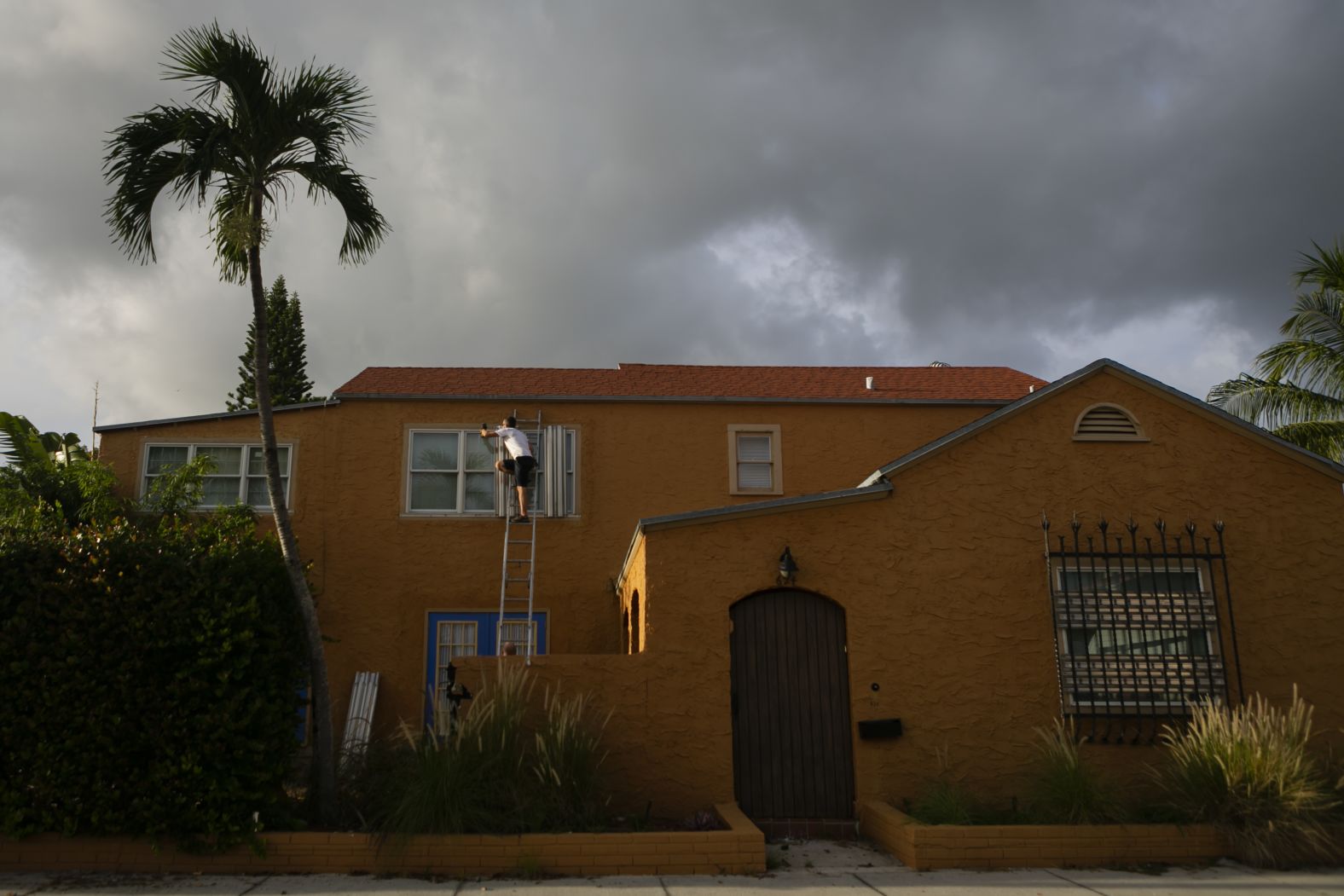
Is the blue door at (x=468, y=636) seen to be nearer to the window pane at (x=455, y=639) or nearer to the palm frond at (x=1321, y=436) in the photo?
the window pane at (x=455, y=639)

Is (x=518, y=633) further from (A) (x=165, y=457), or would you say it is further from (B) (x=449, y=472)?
(A) (x=165, y=457)

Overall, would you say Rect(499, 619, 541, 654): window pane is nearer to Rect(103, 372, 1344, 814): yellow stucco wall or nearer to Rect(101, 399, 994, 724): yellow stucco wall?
Rect(101, 399, 994, 724): yellow stucco wall

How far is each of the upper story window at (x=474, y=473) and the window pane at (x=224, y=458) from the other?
2768 mm

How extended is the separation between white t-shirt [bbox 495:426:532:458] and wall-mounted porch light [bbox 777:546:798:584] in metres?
5.56

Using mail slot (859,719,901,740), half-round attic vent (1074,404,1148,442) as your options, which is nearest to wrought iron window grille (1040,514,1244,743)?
half-round attic vent (1074,404,1148,442)

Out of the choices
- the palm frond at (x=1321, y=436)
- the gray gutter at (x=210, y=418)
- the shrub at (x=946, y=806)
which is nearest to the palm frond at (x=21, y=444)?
the gray gutter at (x=210, y=418)

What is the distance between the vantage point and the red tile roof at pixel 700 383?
16844mm

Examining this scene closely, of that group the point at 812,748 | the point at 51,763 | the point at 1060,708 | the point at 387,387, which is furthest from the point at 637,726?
the point at 387,387

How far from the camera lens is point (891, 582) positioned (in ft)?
35.7

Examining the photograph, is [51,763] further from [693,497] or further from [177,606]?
[693,497]

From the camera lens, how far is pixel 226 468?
16375 mm

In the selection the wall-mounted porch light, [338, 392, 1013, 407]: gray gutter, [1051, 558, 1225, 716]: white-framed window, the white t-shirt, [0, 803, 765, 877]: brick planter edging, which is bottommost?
[0, 803, 765, 877]: brick planter edging

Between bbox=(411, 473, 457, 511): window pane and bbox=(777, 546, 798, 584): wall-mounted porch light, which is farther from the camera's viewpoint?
bbox=(411, 473, 457, 511): window pane

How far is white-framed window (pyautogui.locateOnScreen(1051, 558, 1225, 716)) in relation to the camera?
34.8 ft
